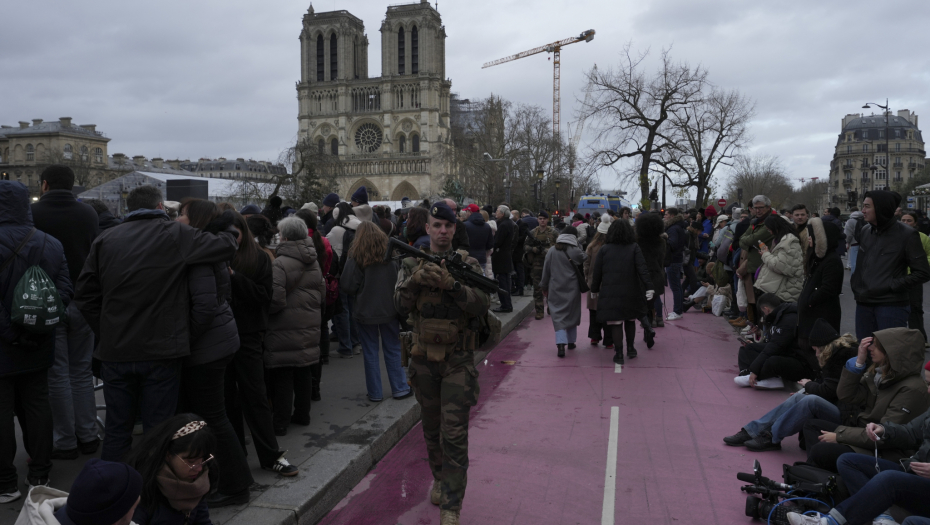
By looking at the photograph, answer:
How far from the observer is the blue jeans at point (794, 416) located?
5488mm

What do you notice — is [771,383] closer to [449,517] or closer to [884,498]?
[884,498]

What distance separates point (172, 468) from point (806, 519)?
375 cm

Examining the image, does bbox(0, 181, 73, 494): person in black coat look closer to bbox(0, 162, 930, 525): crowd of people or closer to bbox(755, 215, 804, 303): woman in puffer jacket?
bbox(0, 162, 930, 525): crowd of people

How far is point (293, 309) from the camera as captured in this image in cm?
564

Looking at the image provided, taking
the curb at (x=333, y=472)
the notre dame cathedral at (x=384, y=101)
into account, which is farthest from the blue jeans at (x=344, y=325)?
the notre dame cathedral at (x=384, y=101)

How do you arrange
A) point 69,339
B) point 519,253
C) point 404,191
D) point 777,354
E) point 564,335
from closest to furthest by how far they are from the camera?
point 69,339, point 777,354, point 564,335, point 519,253, point 404,191

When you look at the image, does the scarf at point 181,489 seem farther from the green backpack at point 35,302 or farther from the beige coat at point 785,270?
the beige coat at point 785,270

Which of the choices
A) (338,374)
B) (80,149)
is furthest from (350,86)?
(338,374)

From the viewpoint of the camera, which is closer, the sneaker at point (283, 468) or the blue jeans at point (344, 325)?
the sneaker at point (283, 468)

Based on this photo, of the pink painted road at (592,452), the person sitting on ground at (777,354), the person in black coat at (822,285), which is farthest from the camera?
the person sitting on ground at (777,354)

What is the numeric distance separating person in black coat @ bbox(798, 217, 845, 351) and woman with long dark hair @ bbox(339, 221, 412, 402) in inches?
171

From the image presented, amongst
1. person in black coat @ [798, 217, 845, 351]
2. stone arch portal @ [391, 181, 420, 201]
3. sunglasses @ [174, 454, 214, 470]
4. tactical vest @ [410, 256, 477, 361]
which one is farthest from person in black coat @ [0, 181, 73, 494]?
stone arch portal @ [391, 181, 420, 201]

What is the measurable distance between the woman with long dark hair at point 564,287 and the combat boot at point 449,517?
5750 millimetres

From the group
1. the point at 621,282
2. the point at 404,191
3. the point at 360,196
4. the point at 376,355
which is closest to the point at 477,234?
the point at 621,282
